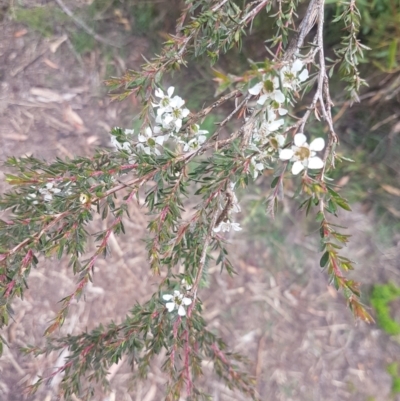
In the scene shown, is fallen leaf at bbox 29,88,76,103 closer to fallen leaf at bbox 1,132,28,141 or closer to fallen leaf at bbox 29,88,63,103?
fallen leaf at bbox 29,88,63,103

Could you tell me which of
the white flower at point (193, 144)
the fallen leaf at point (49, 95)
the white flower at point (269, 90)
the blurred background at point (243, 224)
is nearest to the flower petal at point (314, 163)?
the white flower at point (269, 90)

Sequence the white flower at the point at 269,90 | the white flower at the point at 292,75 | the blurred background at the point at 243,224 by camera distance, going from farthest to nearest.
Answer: the blurred background at the point at 243,224 < the white flower at the point at 292,75 < the white flower at the point at 269,90

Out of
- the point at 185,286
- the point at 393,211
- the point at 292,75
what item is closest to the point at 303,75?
the point at 292,75

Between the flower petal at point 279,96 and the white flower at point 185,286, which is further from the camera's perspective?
the white flower at point 185,286

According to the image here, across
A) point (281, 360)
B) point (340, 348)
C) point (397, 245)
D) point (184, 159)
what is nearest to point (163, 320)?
point (184, 159)

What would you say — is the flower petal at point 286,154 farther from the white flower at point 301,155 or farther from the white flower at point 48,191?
the white flower at point 48,191

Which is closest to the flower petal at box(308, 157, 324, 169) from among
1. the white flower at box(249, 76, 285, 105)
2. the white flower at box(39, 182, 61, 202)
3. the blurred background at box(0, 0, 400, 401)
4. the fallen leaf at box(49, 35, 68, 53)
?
the white flower at box(249, 76, 285, 105)
